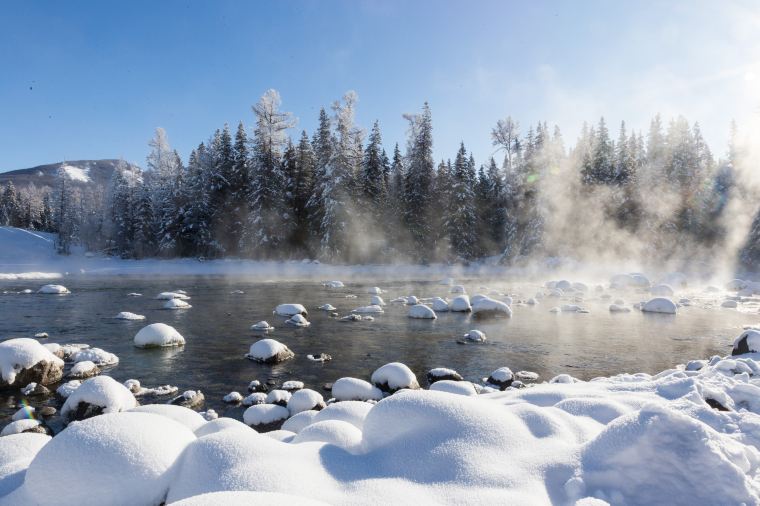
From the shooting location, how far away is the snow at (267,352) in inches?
Result: 394

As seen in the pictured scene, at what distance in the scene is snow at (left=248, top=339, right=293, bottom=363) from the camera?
1001cm

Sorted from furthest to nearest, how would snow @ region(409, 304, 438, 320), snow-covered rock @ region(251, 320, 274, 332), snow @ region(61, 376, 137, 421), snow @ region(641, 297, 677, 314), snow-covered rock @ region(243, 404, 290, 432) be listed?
snow @ region(641, 297, 677, 314) → snow @ region(409, 304, 438, 320) → snow-covered rock @ region(251, 320, 274, 332) → snow-covered rock @ region(243, 404, 290, 432) → snow @ region(61, 376, 137, 421)

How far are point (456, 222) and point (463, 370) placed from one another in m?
31.3

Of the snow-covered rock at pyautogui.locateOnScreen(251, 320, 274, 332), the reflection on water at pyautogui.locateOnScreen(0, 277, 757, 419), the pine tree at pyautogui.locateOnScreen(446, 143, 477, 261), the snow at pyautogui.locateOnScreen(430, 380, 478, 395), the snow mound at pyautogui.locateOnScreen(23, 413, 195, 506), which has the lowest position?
the reflection on water at pyautogui.locateOnScreen(0, 277, 757, 419)

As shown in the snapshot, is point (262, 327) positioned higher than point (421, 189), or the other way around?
point (421, 189)

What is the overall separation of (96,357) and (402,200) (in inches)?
1323

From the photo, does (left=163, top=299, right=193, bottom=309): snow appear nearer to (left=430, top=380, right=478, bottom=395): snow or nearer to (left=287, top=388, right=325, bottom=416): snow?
(left=287, top=388, right=325, bottom=416): snow

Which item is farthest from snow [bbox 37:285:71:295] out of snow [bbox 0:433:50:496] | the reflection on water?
snow [bbox 0:433:50:496]

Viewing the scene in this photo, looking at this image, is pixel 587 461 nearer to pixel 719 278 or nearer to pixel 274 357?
pixel 274 357

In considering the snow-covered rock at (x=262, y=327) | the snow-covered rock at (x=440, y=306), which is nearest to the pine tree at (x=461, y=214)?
the snow-covered rock at (x=440, y=306)

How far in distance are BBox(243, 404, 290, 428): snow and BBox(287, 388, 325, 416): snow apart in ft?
0.39

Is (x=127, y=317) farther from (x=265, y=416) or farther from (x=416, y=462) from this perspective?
(x=416, y=462)

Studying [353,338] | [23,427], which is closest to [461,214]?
[353,338]

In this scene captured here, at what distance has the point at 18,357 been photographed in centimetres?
812
